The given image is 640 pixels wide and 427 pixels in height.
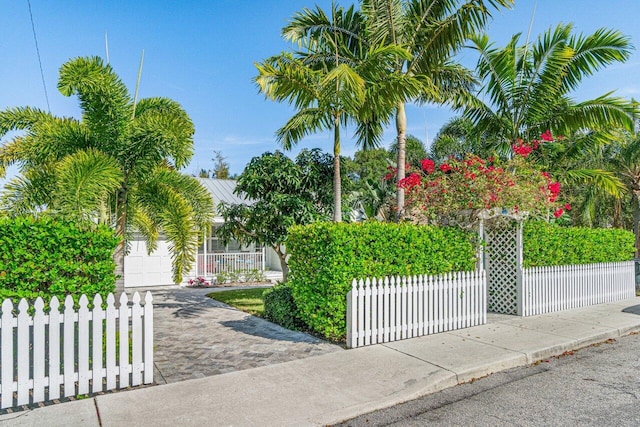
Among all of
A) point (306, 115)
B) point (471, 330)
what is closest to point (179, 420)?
point (471, 330)

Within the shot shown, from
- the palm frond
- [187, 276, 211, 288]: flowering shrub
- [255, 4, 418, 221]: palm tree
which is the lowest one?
[187, 276, 211, 288]: flowering shrub

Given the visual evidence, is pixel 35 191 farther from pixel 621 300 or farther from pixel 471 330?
pixel 621 300

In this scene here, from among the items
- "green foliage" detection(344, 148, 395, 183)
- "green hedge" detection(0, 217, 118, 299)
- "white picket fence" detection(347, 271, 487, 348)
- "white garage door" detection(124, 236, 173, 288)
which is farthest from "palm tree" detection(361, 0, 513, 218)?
"green foliage" detection(344, 148, 395, 183)

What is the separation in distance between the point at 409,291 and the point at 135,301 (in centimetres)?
437

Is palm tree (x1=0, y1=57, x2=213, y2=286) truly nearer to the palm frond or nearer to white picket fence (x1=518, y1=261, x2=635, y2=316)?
the palm frond

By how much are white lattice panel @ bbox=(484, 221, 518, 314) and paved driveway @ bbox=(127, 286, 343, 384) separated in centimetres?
502

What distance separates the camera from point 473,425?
3928 millimetres

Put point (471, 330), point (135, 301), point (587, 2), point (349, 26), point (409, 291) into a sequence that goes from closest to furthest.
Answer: point (135, 301), point (409, 291), point (471, 330), point (587, 2), point (349, 26)

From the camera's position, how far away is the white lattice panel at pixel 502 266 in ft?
30.6

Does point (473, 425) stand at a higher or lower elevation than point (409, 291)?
lower

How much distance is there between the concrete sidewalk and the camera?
13.0 feet

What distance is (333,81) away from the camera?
335 inches

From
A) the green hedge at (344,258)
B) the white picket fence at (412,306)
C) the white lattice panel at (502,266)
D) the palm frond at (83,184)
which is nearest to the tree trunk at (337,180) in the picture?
the green hedge at (344,258)

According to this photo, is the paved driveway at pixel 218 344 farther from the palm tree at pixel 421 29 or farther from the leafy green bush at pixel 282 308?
the palm tree at pixel 421 29
